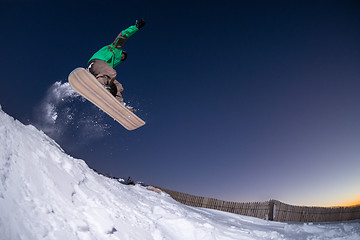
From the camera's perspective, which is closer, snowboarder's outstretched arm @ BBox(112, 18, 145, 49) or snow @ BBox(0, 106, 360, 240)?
snow @ BBox(0, 106, 360, 240)

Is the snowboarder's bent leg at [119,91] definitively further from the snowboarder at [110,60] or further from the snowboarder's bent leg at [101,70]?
the snowboarder's bent leg at [101,70]

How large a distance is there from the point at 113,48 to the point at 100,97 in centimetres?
125

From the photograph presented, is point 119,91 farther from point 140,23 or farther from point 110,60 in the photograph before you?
point 140,23

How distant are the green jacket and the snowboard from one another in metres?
0.66

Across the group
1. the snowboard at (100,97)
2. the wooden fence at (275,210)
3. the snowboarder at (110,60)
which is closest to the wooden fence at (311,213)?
the wooden fence at (275,210)

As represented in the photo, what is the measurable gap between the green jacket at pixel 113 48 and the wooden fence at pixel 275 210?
6674 millimetres

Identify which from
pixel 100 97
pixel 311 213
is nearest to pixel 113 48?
pixel 100 97

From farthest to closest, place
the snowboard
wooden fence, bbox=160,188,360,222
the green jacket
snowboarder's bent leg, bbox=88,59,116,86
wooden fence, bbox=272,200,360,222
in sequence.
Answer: wooden fence, bbox=272,200,360,222 → wooden fence, bbox=160,188,360,222 → the green jacket → snowboarder's bent leg, bbox=88,59,116,86 → the snowboard

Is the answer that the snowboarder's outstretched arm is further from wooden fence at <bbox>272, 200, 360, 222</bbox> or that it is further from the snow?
wooden fence at <bbox>272, 200, 360, 222</bbox>

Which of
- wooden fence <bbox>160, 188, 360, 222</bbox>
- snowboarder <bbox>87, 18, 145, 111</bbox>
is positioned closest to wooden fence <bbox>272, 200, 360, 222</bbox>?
wooden fence <bbox>160, 188, 360, 222</bbox>

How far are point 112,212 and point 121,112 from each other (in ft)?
9.76

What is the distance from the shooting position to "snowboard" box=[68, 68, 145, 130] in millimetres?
4055

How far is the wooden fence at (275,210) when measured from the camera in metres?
7.79

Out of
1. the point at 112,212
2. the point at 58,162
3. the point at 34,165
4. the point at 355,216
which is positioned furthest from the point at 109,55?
the point at 355,216
